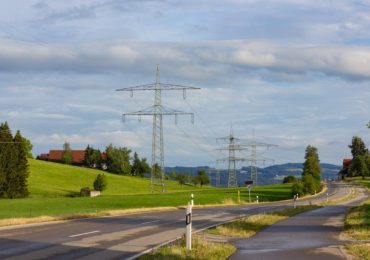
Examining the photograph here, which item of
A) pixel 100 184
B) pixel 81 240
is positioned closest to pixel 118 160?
pixel 100 184

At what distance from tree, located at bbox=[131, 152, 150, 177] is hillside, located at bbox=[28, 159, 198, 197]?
144ft

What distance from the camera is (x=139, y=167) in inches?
7047

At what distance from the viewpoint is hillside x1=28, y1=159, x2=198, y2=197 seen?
101450mm

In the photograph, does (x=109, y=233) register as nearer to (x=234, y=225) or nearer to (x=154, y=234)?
(x=154, y=234)

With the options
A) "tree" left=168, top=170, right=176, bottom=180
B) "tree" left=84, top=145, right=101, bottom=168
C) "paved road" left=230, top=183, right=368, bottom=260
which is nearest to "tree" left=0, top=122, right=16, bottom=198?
"tree" left=168, top=170, right=176, bottom=180

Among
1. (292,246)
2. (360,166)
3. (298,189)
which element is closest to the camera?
(292,246)

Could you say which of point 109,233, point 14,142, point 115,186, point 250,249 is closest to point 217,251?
point 250,249

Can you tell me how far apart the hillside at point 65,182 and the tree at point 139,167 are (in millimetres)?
43873

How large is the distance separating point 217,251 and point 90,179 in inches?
4311

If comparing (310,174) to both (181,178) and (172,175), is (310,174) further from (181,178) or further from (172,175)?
(172,175)

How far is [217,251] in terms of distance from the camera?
15.4 m

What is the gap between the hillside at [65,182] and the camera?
10145 cm

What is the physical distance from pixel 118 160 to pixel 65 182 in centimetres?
5972

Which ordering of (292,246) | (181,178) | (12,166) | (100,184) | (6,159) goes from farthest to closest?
(181,178) < (100,184) < (6,159) < (12,166) < (292,246)
